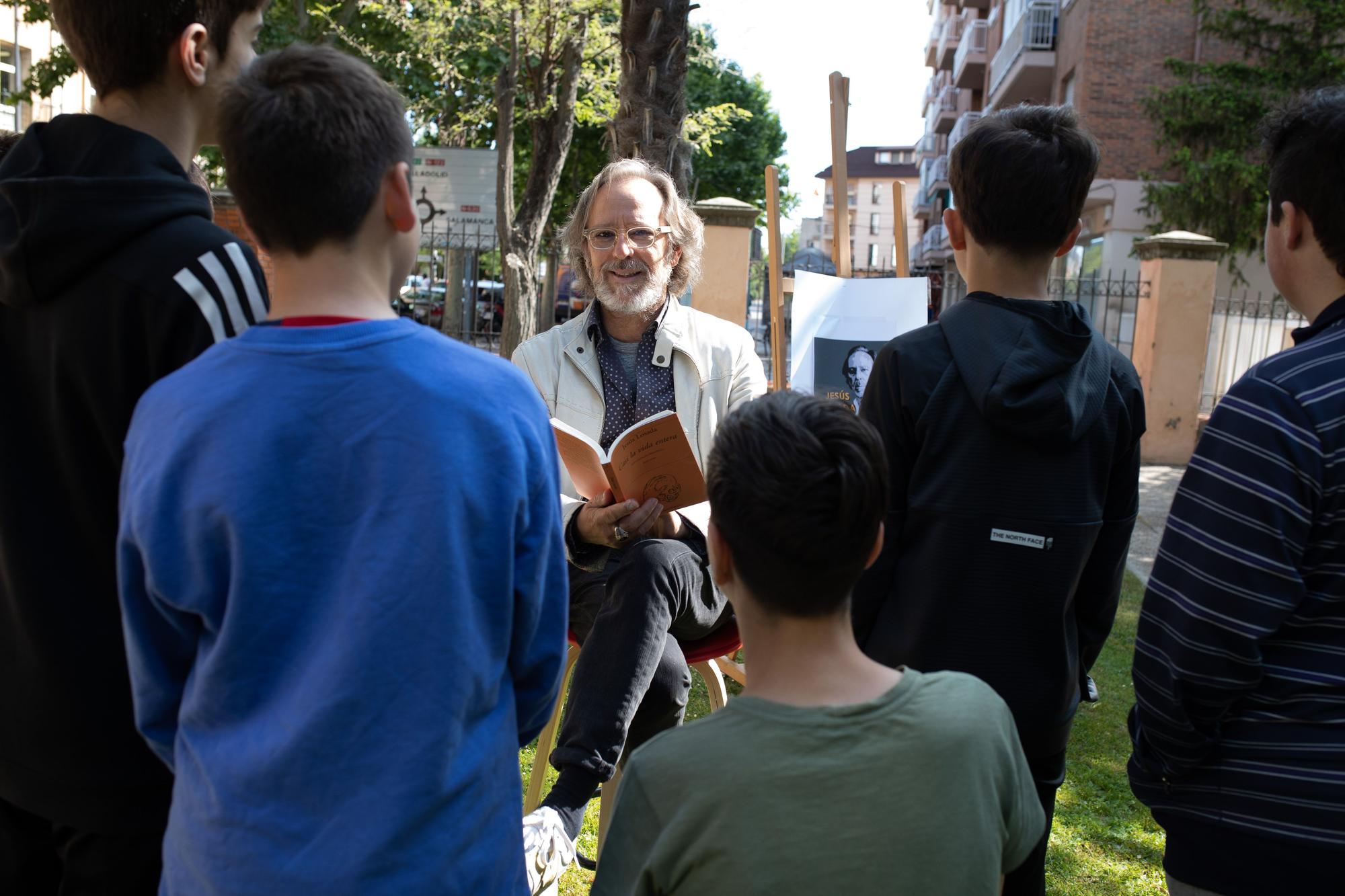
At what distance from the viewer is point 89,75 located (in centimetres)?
155

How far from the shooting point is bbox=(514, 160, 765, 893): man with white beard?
2434 mm

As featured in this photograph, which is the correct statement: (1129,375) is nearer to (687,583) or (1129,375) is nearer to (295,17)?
(687,583)

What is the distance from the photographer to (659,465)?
250 centimetres

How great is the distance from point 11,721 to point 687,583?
5.01 feet

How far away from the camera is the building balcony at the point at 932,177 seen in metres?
40.6

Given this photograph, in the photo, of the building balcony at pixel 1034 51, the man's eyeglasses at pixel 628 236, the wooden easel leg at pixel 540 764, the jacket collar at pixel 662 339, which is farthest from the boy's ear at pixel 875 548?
the building balcony at pixel 1034 51

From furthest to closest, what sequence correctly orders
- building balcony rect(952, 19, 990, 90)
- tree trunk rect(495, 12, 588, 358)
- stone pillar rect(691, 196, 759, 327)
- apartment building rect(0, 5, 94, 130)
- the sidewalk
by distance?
building balcony rect(952, 19, 990, 90), apartment building rect(0, 5, 94, 130), tree trunk rect(495, 12, 588, 358), the sidewalk, stone pillar rect(691, 196, 759, 327)

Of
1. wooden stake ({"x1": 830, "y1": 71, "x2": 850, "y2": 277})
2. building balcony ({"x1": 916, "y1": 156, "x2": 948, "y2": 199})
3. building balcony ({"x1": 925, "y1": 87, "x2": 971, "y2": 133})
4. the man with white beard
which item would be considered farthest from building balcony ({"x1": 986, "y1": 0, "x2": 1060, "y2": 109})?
the man with white beard

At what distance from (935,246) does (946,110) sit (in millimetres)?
7617

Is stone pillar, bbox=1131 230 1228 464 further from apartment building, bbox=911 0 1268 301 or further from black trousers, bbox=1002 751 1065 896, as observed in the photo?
black trousers, bbox=1002 751 1065 896

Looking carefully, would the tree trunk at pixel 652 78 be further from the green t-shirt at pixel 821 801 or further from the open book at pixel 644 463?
the green t-shirt at pixel 821 801

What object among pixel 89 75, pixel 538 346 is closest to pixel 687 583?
pixel 538 346

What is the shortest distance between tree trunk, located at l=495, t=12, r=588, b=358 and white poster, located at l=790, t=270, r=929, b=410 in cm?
676

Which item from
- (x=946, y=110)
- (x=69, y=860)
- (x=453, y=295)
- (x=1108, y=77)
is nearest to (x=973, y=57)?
(x=946, y=110)
